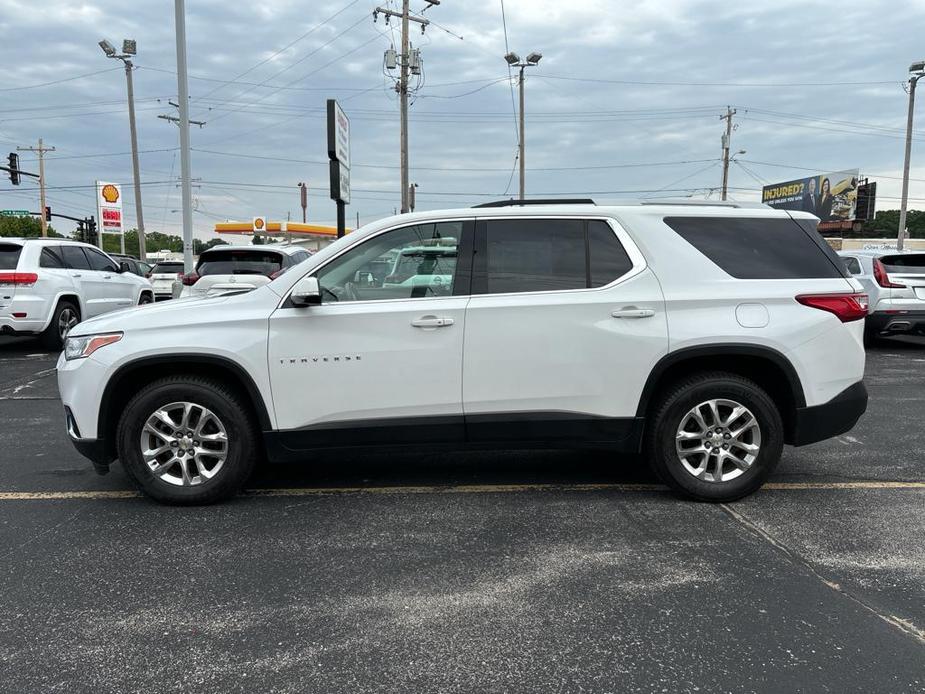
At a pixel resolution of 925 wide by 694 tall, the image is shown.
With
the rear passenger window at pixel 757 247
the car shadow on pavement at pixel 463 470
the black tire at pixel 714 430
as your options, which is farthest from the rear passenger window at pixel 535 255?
the car shadow on pavement at pixel 463 470

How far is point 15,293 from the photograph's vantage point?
10383 millimetres

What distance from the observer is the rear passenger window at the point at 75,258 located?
11.4 m

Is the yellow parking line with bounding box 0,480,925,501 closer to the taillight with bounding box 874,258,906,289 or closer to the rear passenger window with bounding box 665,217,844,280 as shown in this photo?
the rear passenger window with bounding box 665,217,844,280

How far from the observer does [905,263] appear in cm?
1105

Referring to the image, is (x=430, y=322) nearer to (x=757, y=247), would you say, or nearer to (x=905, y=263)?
(x=757, y=247)

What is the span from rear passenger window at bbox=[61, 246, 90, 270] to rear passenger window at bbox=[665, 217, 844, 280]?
420 inches

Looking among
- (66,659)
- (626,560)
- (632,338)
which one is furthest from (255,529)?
(632,338)

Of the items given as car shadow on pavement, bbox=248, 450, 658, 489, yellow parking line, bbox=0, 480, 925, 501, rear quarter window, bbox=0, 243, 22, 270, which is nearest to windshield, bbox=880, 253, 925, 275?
yellow parking line, bbox=0, 480, 925, 501

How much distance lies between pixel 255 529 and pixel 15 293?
8788mm

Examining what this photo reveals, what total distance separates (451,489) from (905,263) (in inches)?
394

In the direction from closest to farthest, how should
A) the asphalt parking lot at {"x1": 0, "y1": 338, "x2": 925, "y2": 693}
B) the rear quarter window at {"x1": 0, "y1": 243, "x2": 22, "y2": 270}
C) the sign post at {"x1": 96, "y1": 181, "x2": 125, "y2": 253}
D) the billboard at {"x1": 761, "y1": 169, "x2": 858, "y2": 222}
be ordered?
1. the asphalt parking lot at {"x1": 0, "y1": 338, "x2": 925, "y2": 693}
2. the rear quarter window at {"x1": 0, "y1": 243, "x2": 22, "y2": 270}
3. the sign post at {"x1": 96, "y1": 181, "x2": 125, "y2": 253}
4. the billboard at {"x1": 761, "y1": 169, "x2": 858, "y2": 222}

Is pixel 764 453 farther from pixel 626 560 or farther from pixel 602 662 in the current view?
pixel 602 662

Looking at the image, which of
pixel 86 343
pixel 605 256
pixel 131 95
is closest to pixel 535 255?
pixel 605 256

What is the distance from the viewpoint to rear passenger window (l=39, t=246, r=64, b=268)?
10816 millimetres
